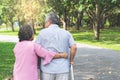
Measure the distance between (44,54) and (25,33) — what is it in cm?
43

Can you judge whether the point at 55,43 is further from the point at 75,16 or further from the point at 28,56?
the point at 75,16

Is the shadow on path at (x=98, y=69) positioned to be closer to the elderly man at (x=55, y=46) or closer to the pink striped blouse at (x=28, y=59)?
the elderly man at (x=55, y=46)

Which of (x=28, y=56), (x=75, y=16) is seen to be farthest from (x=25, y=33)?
(x=75, y=16)

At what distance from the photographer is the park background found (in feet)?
95.3

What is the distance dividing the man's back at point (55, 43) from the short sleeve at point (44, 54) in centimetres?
8

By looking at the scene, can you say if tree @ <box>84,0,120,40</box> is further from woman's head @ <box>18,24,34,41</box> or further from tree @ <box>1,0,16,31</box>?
woman's head @ <box>18,24,34,41</box>

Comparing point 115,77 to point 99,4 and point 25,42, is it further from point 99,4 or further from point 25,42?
point 99,4

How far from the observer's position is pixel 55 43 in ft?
20.8

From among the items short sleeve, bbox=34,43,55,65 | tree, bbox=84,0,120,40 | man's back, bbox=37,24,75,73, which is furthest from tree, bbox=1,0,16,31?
short sleeve, bbox=34,43,55,65

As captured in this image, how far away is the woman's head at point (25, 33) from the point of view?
626 cm

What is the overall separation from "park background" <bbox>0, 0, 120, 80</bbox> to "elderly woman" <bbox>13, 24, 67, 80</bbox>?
6380 mm

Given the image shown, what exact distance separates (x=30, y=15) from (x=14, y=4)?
23.5 feet

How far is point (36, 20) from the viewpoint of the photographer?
199ft

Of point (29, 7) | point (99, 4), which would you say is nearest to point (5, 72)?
point (99, 4)
